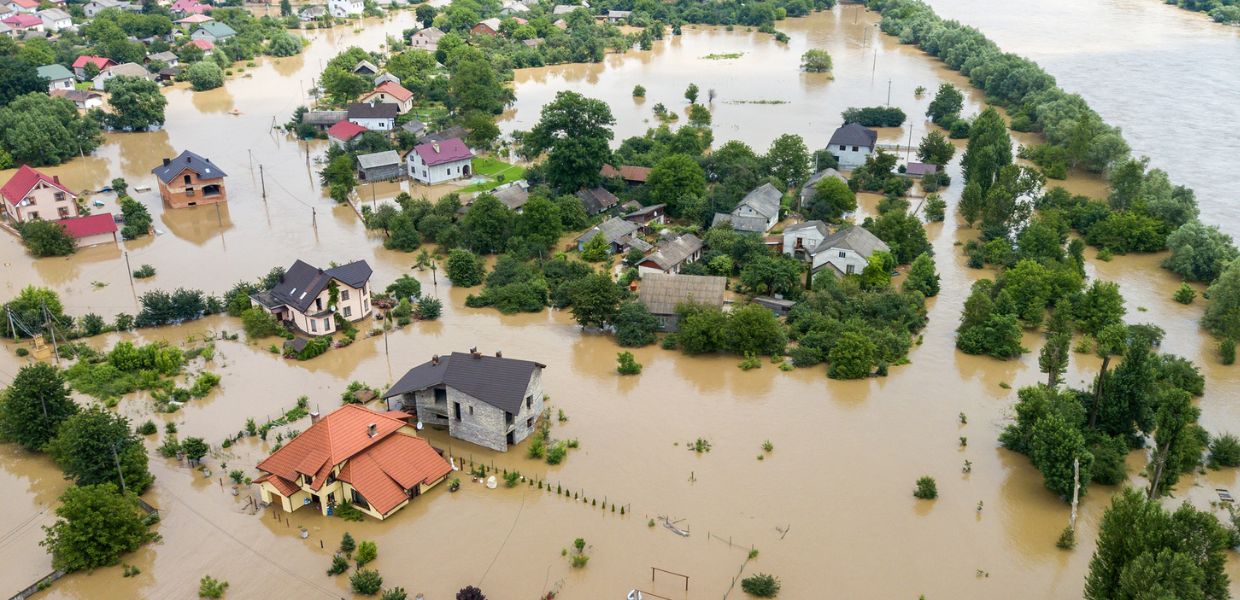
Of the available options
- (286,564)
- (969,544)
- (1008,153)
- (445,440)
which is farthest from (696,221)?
(286,564)

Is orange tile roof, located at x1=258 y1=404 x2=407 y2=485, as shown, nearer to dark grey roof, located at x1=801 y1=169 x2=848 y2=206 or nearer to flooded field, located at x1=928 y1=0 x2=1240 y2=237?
dark grey roof, located at x1=801 y1=169 x2=848 y2=206

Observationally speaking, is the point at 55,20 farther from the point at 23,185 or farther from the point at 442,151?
the point at 442,151

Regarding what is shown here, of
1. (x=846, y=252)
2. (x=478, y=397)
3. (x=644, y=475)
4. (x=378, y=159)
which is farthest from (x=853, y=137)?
(x=478, y=397)

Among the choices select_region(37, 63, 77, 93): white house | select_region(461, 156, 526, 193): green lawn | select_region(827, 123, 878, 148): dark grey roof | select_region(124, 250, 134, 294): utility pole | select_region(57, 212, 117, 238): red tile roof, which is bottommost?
select_region(124, 250, 134, 294): utility pole

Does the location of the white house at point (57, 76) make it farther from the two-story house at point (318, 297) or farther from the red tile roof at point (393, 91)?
the two-story house at point (318, 297)

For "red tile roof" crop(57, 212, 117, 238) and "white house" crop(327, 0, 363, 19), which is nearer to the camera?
"red tile roof" crop(57, 212, 117, 238)

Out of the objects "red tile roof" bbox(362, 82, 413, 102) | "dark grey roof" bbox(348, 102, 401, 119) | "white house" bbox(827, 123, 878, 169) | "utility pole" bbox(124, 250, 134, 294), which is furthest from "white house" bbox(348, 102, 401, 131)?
"white house" bbox(827, 123, 878, 169)
